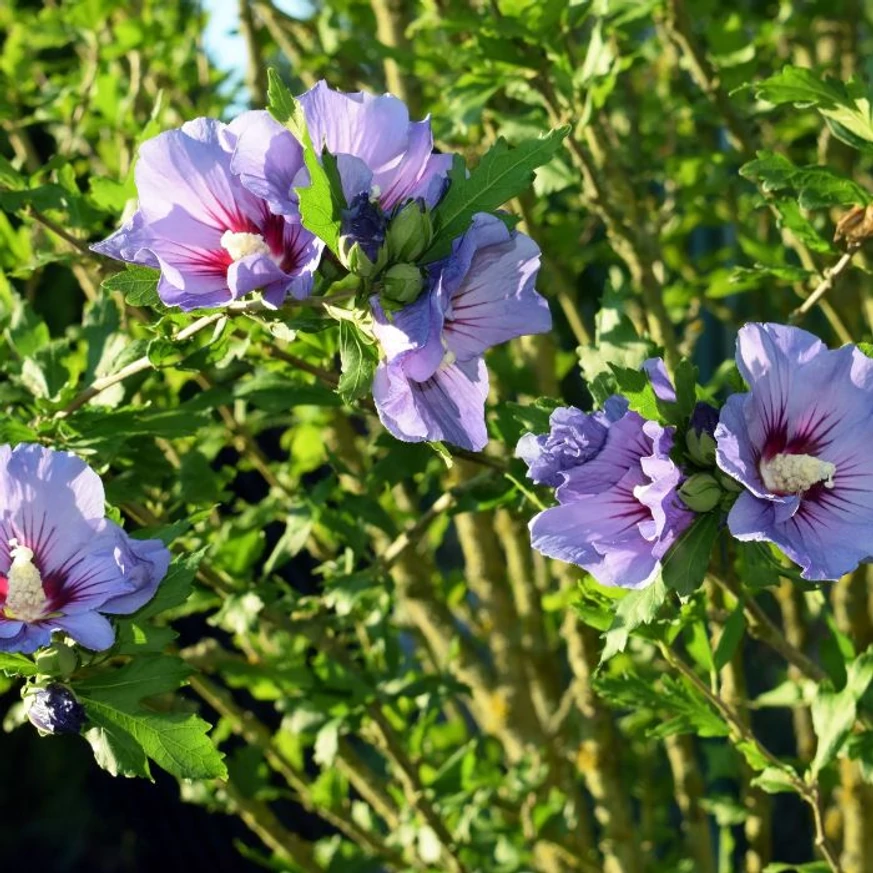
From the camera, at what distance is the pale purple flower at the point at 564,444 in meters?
0.75

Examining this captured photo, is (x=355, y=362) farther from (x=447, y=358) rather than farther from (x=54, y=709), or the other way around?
(x=54, y=709)

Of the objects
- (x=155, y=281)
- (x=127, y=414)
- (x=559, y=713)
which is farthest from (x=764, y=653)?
(x=155, y=281)

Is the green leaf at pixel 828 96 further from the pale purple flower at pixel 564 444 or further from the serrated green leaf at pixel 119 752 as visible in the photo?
the serrated green leaf at pixel 119 752

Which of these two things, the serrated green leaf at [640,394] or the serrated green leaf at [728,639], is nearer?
the serrated green leaf at [640,394]

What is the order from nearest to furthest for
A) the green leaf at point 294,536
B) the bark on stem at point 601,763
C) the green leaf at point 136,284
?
1. the green leaf at point 136,284
2. the green leaf at point 294,536
3. the bark on stem at point 601,763

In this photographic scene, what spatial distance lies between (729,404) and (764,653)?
245 centimetres

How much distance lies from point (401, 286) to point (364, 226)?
4cm

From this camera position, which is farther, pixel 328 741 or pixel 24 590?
pixel 328 741

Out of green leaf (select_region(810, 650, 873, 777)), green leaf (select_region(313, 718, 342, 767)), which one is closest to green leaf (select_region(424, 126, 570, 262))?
green leaf (select_region(810, 650, 873, 777))

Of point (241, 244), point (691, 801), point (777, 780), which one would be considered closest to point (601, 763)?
point (691, 801)

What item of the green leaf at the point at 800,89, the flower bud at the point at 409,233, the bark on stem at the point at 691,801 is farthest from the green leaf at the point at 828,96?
the bark on stem at the point at 691,801

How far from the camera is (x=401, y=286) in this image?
693 mm

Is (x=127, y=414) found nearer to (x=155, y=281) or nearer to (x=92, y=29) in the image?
(x=155, y=281)

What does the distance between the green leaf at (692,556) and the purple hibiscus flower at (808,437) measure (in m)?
0.04
